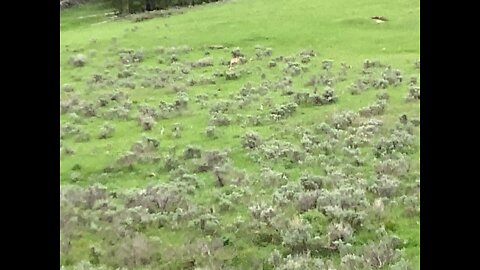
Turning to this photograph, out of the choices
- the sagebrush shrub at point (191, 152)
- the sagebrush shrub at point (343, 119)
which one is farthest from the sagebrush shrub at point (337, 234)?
the sagebrush shrub at point (343, 119)

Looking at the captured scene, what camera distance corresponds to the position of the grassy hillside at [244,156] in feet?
27.0

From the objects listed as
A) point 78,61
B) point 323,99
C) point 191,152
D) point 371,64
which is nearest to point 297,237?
point 191,152

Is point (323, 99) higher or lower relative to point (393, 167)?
lower

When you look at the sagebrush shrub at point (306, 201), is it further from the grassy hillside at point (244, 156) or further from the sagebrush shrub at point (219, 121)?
the sagebrush shrub at point (219, 121)

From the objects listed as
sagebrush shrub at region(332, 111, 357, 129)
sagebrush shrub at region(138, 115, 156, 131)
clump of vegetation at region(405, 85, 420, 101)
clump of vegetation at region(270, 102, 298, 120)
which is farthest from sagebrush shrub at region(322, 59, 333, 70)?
sagebrush shrub at region(138, 115, 156, 131)

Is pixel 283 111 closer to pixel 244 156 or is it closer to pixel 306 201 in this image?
pixel 244 156

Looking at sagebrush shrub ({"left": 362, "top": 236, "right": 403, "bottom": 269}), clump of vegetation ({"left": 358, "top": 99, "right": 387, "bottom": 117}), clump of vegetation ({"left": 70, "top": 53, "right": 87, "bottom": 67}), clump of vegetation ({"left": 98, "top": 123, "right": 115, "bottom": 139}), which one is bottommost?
clump of vegetation ({"left": 70, "top": 53, "right": 87, "bottom": 67})

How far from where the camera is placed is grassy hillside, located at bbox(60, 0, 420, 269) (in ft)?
27.0

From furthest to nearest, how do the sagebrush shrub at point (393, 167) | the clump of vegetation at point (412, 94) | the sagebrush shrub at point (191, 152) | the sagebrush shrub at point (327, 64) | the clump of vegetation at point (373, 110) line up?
the sagebrush shrub at point (327, 64) → the clump of vegetation at point (412, 94) → the clump of vegetation at point (373, 110) → the sagebrush shrub at point (191, 152) → the sagebrush shrub at point (393, 167)

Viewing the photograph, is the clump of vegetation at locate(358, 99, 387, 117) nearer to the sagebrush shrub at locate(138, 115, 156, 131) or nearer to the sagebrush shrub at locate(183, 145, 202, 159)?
the sagebrush shrub at locate(183, 145, 202, 159)

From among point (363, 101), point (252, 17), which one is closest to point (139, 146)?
point (363, 101)

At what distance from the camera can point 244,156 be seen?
13.1 m

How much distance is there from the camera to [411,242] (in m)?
8.05

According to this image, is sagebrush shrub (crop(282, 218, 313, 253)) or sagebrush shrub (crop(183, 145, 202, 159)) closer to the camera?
sagebrush shrub (crop(282, 218, 313, 253))
